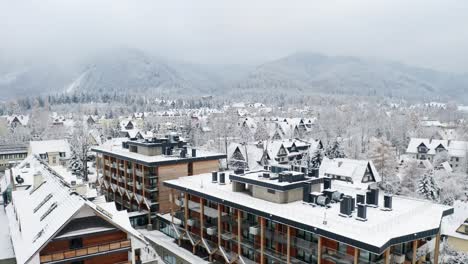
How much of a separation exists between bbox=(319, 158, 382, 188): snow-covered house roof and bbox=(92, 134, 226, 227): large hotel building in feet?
80.4

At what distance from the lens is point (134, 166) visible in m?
48.6

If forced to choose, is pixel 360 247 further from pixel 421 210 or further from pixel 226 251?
pixel 226 251

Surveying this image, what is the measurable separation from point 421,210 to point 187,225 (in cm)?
2191

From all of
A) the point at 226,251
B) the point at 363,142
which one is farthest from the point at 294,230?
the point at 363,142

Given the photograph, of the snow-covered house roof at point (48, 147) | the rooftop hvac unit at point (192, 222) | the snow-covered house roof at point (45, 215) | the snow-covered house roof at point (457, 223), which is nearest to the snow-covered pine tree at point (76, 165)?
the snow-covered house roof at point (48, 147)

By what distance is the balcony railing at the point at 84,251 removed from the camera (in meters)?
23.8

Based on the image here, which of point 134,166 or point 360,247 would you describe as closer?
point 360,247

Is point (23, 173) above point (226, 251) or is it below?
above

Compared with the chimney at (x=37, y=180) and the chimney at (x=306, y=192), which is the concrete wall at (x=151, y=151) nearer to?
the chimney at (x=37, y=180)

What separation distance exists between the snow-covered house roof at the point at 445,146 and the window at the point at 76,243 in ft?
266

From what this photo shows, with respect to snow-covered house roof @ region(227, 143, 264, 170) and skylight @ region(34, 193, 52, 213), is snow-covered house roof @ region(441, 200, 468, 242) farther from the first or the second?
snow-covered house roof @ region(227, 143, 264, 170)

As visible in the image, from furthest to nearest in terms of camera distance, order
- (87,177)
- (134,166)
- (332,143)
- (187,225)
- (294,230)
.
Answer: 1. (332,143)
2. (87,177)
3. (134,166)
4. (187,225)
5. (294,230)

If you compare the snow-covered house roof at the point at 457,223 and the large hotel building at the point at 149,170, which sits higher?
the large hotel building at the point at 149,170

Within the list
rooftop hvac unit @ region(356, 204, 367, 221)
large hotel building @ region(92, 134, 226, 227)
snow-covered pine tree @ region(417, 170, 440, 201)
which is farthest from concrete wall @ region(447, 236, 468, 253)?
large hotel building @ region(92, 134, 226, 227)
